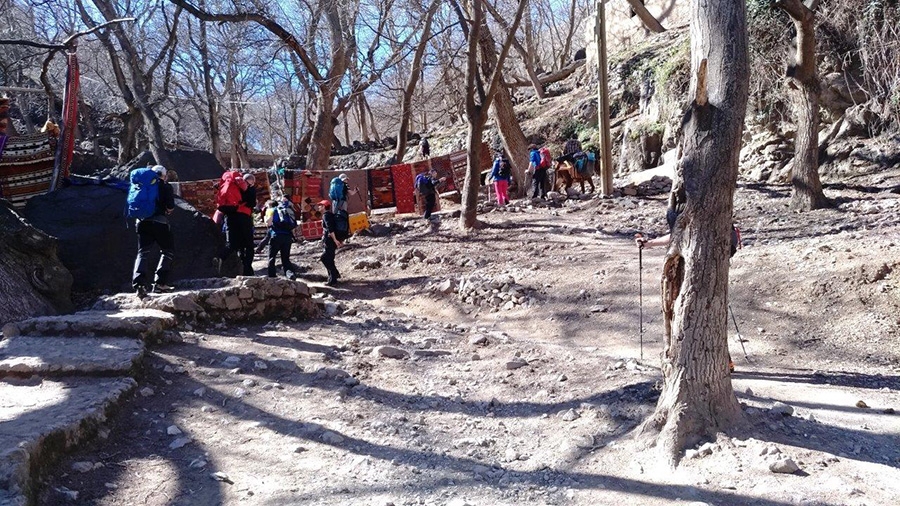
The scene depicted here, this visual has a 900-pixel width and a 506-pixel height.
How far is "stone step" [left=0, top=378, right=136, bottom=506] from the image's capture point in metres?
3.41

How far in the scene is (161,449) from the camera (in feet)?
14.4

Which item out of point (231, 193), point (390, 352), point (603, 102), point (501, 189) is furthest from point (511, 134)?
point (390, 352)

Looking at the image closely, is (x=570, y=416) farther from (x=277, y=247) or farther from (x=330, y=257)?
(x=330, y=257)

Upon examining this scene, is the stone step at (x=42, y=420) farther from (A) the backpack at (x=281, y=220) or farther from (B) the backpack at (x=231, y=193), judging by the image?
(A) the backpack at (x=281, y=220)

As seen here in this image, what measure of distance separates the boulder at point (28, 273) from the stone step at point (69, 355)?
3.85ft

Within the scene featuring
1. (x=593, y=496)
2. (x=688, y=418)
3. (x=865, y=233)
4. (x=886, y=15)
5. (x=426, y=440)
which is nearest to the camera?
(x=593, y=496)

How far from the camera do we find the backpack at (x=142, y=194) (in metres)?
7.06

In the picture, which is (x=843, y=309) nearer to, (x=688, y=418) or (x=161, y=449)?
(x=688, y=418)

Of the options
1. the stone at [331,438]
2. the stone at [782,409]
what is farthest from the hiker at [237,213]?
the stone at [782,409]

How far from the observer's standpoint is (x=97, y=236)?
8.73 meters

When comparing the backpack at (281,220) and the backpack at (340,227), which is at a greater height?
the backpack at (281,220)

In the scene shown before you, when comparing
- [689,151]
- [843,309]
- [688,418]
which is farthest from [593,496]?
[843,309]

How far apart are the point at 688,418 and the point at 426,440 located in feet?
5.56

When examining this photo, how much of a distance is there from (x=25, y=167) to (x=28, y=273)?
3.22 metres
